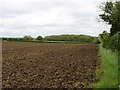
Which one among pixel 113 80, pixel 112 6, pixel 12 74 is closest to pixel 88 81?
pixel 113 80

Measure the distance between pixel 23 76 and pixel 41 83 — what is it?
1.14 m

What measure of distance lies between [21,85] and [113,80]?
2.84 m

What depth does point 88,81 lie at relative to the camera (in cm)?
549

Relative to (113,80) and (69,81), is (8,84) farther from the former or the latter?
(113,80)

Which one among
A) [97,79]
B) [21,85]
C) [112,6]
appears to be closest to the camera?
[21,85]


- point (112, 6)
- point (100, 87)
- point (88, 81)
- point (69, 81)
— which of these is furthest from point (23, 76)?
point (112, 6)

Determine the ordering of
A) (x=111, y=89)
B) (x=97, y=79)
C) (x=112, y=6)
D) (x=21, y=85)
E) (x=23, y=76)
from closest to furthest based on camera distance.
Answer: (x=111, y=89), (x=21, y=85), (x=97, y=79), (x=23, y=76), (x=112, y=6)

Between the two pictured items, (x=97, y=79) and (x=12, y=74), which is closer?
(x=97, y=79)

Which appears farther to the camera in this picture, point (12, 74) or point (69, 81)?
point (12, 74)

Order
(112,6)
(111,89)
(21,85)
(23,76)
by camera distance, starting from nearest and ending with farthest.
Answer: (111,89)
(21,85)
(23,76)
(112,6)

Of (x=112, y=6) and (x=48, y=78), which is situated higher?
(x=112, y=6)

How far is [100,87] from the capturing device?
4.71m

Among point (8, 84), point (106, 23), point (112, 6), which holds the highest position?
point (112, 6)

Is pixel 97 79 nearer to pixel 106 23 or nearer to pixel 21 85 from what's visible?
pixel 21 85
